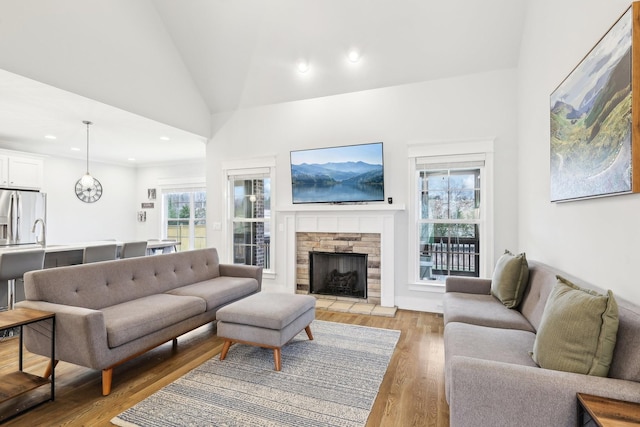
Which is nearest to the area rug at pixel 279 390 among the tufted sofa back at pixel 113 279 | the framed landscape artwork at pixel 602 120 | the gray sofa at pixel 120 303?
the gray sofa at pixel 120 303

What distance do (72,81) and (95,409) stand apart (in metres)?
3.22

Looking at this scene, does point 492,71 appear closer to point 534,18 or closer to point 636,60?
point 534,18

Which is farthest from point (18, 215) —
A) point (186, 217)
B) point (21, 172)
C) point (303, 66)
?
point (303, 66)

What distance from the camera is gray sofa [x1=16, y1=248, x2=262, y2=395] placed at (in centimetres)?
220

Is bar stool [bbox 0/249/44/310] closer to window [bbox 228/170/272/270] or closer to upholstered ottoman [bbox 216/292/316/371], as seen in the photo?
upholstered ottoman [bbox 216/292/316/371]

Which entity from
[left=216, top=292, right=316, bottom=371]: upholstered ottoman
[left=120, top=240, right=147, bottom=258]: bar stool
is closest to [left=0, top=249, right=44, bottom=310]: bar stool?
[left=120, top=240, right=147, bottom=258]: bar stool

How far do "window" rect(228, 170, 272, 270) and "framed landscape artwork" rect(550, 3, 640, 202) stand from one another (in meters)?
3.82

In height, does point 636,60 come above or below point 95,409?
above

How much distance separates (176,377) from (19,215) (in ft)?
15.7

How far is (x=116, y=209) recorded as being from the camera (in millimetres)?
7469

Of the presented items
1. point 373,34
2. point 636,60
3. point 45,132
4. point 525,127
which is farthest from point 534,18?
point 45,132

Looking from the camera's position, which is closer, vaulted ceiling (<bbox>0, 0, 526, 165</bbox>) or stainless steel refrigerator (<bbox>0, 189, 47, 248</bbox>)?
vaulted ceiling (<bbox>0, 0, 526, 165</bbox>)

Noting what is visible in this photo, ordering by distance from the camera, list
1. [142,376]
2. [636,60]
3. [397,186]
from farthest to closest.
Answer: [397,186] < [142,376] < [636,60]

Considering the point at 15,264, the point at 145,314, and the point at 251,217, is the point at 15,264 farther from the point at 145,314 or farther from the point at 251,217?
the point at 251,217
